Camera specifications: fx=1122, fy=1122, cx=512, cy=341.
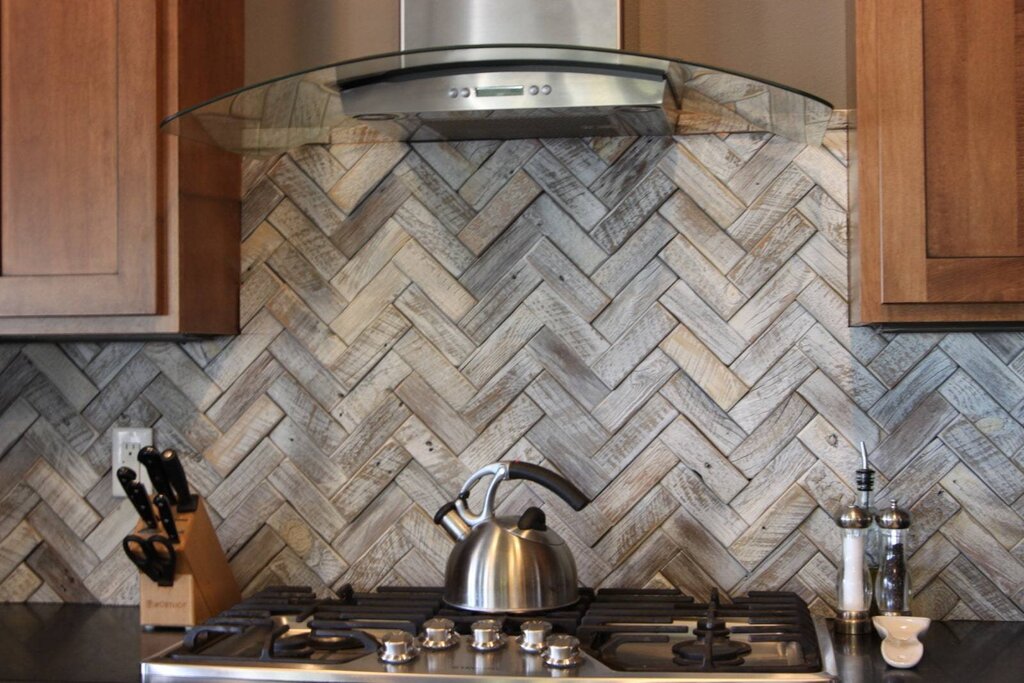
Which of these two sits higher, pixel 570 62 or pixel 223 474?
pixel 570 62

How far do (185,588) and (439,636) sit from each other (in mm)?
519

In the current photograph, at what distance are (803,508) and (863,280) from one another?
0.51 m

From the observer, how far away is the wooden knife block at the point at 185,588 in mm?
1962

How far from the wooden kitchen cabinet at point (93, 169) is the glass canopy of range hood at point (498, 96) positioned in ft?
0.35

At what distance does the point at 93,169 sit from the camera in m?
1.94

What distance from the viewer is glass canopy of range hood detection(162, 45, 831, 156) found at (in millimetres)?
1721

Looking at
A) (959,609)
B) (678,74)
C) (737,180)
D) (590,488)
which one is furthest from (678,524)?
(678,74)

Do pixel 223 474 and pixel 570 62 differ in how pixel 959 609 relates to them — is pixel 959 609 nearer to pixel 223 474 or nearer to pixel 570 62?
pixel 570 62

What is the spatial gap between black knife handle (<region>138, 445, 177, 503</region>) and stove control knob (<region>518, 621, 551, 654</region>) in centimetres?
70

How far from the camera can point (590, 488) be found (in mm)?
2166

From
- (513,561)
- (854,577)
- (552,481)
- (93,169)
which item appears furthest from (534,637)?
(93,169)

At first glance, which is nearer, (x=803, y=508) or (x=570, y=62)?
(x=570, y=62)

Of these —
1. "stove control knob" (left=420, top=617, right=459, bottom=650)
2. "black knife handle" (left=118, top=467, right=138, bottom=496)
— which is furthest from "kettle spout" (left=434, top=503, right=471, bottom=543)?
"black knife handle" (left=118, top=467, right=138, bottom=496)

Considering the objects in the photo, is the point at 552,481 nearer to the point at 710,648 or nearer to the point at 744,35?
the point at 710,648
